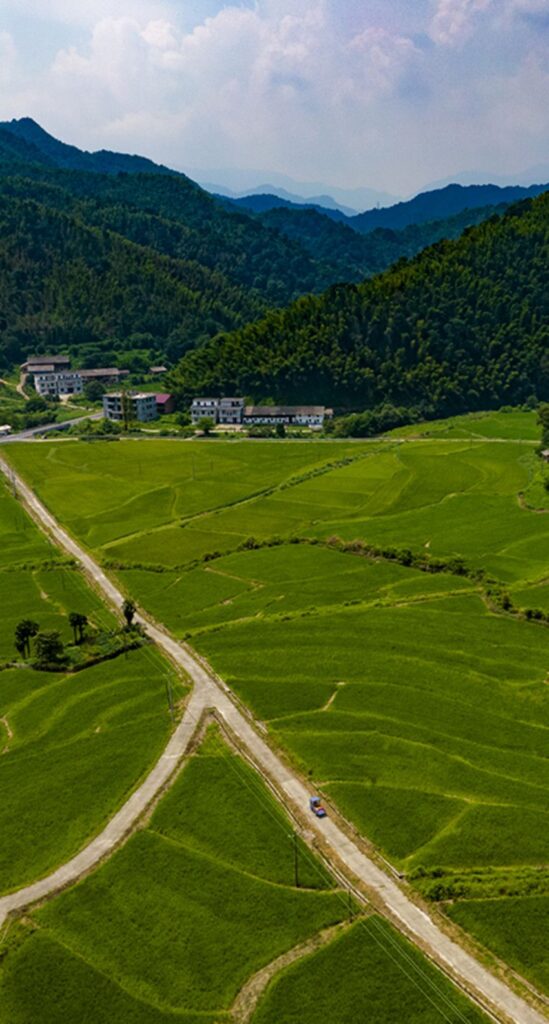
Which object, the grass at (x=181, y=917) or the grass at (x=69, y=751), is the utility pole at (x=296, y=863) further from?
the grass at (x=69, y=751)

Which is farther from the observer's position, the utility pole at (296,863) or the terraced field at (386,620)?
the terraced field at (386,620)

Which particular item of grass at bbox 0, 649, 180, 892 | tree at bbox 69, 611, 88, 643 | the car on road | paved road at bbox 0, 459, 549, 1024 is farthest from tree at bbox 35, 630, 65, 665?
the car on road

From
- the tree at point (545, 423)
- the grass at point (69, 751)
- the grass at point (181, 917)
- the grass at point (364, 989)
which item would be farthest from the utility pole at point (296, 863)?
the tree at point (545, 423)

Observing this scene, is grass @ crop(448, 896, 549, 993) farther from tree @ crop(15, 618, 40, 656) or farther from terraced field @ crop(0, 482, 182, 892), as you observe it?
tree @ crop(15, 618, 40, 656)

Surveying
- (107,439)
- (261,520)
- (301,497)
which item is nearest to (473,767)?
(261,520)

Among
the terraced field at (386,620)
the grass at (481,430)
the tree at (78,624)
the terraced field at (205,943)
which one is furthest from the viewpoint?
the grass at (481,430)

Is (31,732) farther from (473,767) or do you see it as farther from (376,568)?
(376,568)

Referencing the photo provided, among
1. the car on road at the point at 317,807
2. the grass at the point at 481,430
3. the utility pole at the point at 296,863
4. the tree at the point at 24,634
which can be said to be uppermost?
the grass at the point at 481,430
